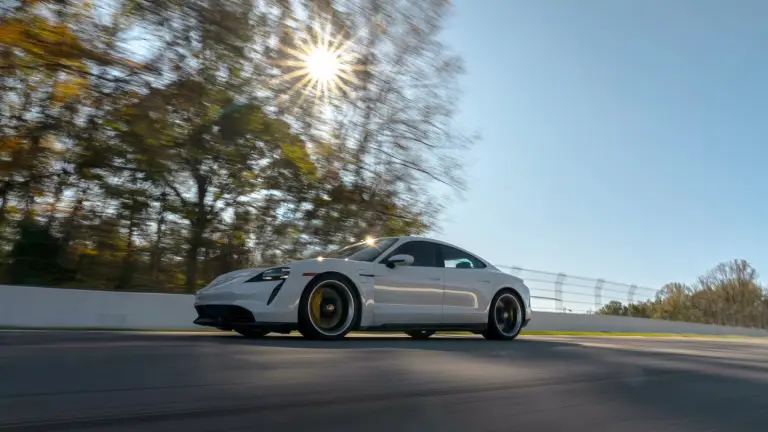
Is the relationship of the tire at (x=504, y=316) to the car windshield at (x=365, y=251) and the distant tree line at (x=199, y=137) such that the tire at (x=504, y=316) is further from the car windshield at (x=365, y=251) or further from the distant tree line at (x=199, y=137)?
the distant tree line at (x=199, y=137)

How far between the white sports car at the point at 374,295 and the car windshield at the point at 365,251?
0.04 ft

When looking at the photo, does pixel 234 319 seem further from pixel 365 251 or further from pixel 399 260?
pixel 399 260

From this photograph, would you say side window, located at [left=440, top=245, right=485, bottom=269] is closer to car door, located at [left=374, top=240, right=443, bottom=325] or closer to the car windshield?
car door, located at [left=374, top=240, right=443, bottom=325]

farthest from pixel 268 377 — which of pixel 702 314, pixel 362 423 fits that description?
pixel 702 314

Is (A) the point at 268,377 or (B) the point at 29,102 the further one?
(B) the point at 29,102

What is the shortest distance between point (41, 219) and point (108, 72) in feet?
14.8

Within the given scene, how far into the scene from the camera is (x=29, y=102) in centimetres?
1390

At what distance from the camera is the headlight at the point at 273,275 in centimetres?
741

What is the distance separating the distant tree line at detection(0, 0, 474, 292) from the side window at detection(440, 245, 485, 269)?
23.5 ft

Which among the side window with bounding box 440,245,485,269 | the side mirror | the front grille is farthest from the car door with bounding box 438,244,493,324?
the front grille

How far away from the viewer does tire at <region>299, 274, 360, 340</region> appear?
743cm

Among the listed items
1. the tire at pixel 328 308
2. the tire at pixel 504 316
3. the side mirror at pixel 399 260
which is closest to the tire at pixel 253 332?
the tire at pixel 328 308

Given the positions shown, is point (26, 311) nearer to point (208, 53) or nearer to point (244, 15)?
point (208, 53)

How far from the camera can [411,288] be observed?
8547 mm
